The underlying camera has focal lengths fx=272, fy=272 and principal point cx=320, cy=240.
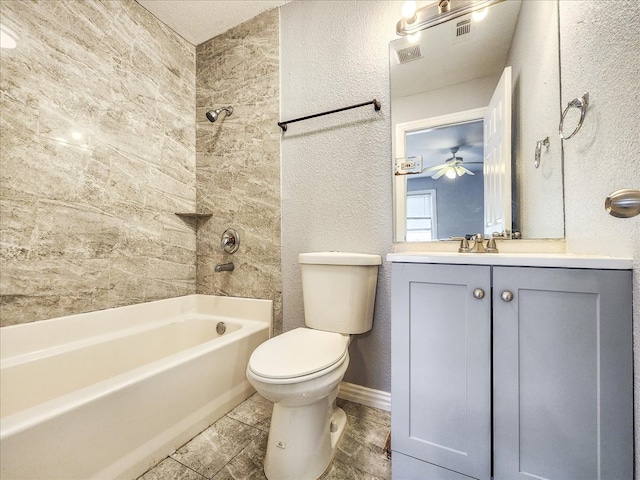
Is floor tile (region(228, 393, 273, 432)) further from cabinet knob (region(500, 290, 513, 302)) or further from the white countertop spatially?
cabinet knob (region(500, 290, 513, 302))

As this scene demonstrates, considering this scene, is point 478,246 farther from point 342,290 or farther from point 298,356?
point 298,356

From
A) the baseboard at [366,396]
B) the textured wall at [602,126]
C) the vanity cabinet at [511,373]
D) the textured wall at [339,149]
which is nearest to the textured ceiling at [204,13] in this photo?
the textured wall at [339,149]

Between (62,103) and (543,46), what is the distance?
7.46 ft

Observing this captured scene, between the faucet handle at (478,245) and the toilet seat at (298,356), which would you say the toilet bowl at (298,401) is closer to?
the toilet seat at (298,356)

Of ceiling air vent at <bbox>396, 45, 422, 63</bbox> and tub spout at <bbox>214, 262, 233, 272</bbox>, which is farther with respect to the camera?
tub spout at <bbox>214, 262, 233, 272</bbox>

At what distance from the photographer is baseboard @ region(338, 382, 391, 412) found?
1470 millimetres

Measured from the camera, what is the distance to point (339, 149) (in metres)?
1.60

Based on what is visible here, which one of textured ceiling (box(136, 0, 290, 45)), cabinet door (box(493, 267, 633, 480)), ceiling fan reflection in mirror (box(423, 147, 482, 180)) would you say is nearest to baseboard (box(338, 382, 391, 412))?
cabinet door (box(493, 267, 633, 480))

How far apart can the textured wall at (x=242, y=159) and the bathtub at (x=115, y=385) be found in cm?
25

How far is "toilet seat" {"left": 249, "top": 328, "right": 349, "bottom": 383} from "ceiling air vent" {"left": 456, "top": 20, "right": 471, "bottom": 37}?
1606 millimetres

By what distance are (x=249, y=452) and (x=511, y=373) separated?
3.49ft

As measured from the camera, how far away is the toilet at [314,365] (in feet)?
3.14

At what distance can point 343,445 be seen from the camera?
1202 millimetres

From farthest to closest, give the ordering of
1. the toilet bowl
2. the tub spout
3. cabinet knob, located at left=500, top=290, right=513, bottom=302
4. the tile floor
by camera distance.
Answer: the tub spout < the tile floor < the toilet bowl < cabinet knob, located at left=500, top=290, right=513, bottom=302
